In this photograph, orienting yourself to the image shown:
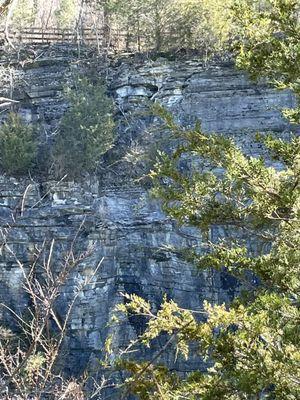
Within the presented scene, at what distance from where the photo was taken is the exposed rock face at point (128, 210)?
15.8 meters

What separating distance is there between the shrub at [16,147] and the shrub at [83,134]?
781 millimetres

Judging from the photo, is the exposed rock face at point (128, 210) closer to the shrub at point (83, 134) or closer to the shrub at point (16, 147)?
the shrub at point (16, 147)

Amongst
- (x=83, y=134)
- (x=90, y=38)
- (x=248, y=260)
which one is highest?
(x=90, y=38)

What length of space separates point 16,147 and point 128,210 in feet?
12.0

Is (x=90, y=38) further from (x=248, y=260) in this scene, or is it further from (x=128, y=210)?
(x=248, y=260)

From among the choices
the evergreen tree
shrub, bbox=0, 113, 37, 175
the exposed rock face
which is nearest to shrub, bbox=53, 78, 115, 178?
the exposed rock face

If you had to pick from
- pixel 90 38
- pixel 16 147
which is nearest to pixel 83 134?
pixel 16 147

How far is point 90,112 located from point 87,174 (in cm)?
182

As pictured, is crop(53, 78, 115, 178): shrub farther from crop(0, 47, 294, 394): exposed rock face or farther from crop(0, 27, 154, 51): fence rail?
crop(0, 27, 154, 51): fence rail

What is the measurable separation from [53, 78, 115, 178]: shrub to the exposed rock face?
0.58m

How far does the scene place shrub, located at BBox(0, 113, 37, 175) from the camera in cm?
1670

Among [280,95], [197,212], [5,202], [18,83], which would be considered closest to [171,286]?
[5,202]

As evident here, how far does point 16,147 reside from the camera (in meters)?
16.7

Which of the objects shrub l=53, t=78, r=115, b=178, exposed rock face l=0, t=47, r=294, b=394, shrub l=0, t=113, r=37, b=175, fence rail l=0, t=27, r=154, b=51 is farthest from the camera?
fence rail l=0, t=27, r=154, b=51
